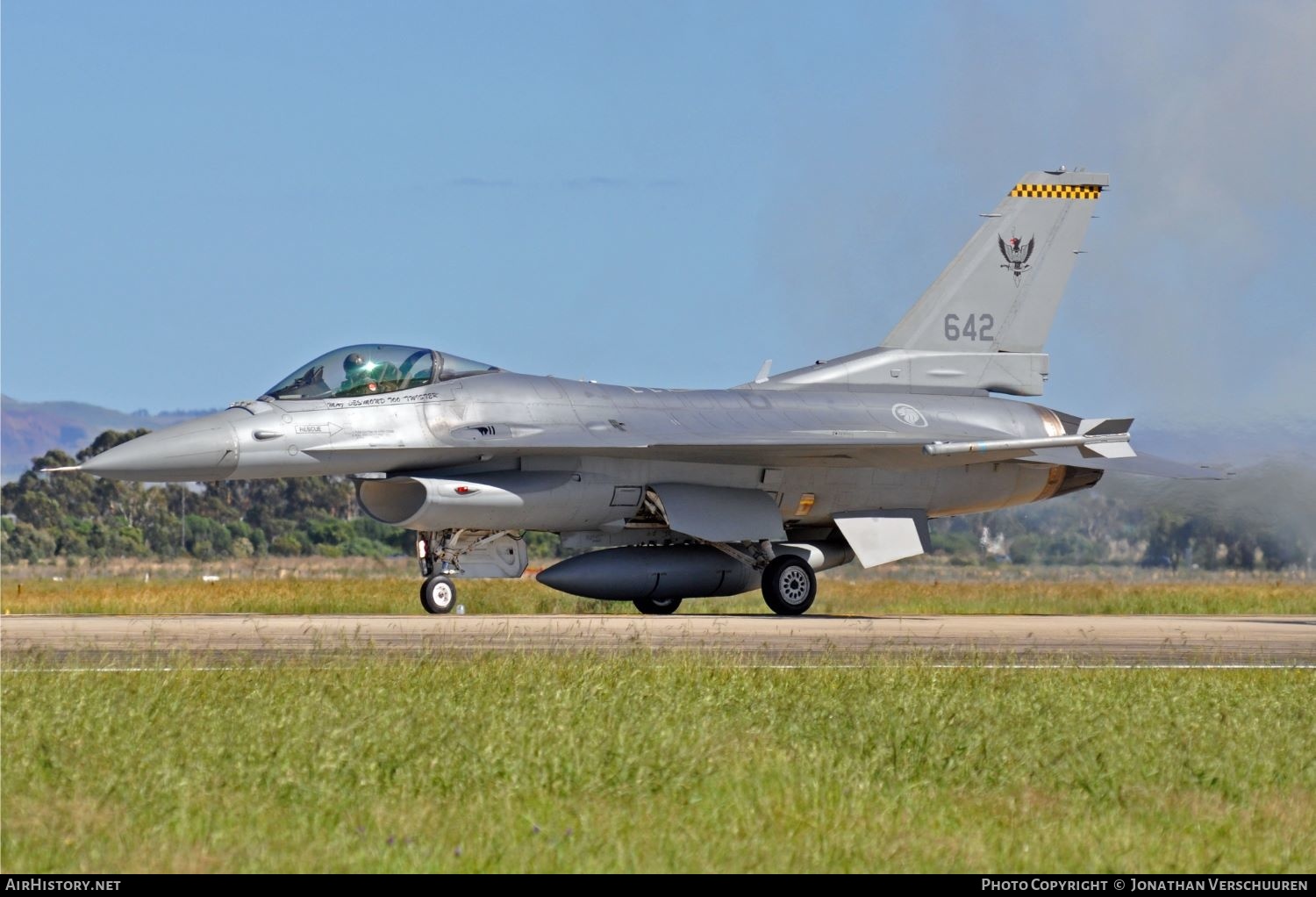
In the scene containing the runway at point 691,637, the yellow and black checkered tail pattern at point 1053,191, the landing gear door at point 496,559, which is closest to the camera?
the runway at point 691,637

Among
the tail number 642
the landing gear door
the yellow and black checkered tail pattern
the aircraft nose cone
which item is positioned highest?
the yellow and black checkered tail pattern

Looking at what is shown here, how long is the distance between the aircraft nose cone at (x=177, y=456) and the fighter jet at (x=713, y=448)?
26 millimetres

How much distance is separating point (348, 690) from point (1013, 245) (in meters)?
15.3

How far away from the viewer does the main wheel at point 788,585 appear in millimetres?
19094

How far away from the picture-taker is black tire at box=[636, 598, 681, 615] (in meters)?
19.5

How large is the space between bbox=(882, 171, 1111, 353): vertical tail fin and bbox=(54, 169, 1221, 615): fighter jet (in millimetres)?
26

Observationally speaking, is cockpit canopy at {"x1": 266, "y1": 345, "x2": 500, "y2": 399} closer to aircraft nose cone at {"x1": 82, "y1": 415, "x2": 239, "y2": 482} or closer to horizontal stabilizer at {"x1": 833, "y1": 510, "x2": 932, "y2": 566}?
aircraft nose cone at {"x1": 82, "y1": 415, "x2": 239, "y2": 482}

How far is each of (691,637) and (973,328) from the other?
960cm

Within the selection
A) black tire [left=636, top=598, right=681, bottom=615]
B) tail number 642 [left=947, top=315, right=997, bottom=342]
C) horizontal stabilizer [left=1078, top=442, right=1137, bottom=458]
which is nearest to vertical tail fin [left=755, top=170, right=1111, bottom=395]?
tail number 642 [left=947, top=315, right=997, bottom=342]

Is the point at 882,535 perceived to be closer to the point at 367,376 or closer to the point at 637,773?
the point at 367,376

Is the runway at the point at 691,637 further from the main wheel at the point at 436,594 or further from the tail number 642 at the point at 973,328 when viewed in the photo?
the tail number 642 at the point at 973,328

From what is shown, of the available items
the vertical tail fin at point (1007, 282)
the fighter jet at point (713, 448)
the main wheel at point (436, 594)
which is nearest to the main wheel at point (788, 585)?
the fighter jet at point (713, 448)

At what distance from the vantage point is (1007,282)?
22156 mm

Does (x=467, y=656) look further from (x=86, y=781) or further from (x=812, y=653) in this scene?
(x=86, y=781)
